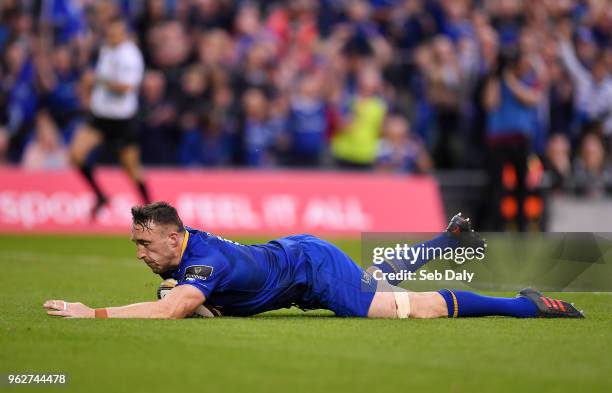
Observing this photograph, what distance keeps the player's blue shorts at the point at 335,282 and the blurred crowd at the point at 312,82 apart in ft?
35.1

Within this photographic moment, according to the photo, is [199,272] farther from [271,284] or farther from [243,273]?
[271,284]

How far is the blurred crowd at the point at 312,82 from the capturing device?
19.9m

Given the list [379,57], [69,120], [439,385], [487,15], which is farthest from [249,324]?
[487,15]

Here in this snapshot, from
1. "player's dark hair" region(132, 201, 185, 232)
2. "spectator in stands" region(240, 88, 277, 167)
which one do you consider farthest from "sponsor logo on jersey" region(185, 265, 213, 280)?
"spectator in stands" region(240, 88, 277, 167)

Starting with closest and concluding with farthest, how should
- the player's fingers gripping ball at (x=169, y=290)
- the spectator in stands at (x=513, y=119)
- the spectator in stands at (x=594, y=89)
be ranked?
the player's fingers gripping ball at (x=169, y=290)
the spectator in stands at (x=513, y=119)
the spectator in stands at (x=594, y=89)

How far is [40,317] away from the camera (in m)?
8.62

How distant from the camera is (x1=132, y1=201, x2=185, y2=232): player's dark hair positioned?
8031 millimetres

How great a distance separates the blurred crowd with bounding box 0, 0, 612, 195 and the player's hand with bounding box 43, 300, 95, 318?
11.1 m

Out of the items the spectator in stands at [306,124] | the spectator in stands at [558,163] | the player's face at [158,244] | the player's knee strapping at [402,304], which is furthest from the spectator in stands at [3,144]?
the player's knee strapping at [402,304]

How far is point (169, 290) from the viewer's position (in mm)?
8242

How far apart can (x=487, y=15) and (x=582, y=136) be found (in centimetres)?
309

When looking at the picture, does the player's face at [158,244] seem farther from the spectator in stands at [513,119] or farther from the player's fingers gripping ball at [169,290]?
the spectator in stands at [513,119]

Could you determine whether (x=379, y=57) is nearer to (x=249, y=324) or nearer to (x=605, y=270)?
(x=605, y=270)

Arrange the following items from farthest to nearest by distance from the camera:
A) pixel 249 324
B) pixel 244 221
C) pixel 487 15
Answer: pixel 487 15 → pixel 244 221 → pixel 249 324
